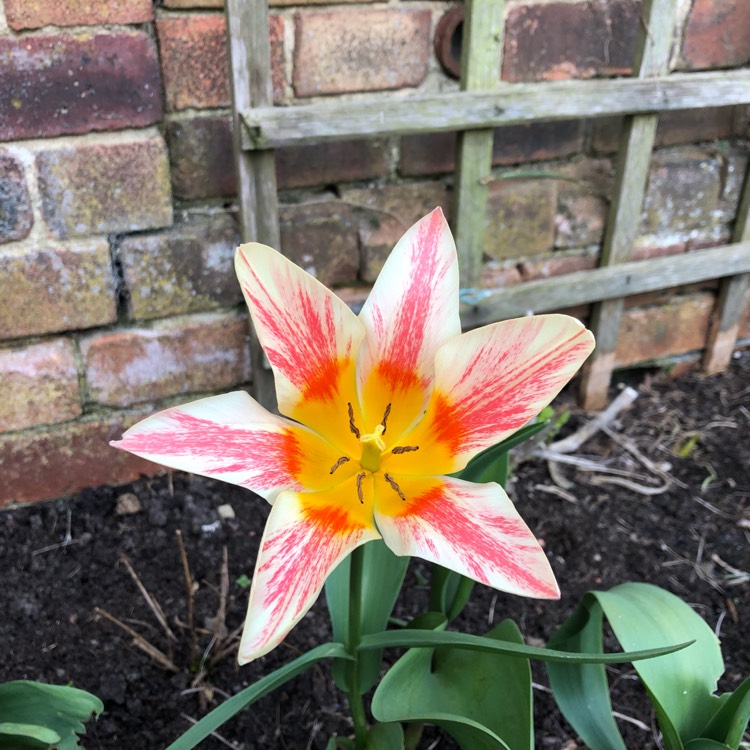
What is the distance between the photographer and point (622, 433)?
1.57 m

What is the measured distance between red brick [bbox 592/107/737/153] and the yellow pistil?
3.51ft

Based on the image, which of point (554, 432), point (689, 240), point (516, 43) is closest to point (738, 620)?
point (554, 432)

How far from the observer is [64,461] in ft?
4.13

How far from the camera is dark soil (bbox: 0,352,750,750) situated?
3.12ft

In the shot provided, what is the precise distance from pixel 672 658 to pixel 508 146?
94 cm

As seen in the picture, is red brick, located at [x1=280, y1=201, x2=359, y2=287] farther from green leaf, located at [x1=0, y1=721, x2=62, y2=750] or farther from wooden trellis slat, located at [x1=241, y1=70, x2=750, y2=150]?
green leaf, located at [x1=0, y1=721, x2=62, y2=750]

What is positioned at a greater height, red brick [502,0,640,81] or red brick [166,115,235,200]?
red brick [502,0,640,81]

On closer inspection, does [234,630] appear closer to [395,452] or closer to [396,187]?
[395,452]

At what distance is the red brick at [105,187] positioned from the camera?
3.56ft

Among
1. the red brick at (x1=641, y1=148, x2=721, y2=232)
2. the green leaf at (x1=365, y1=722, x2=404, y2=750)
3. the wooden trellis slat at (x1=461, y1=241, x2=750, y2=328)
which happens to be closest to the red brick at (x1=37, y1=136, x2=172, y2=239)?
the wooden trellis slat at (x1=461, y1=241, x2=750, y2=328)

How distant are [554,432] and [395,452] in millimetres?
952

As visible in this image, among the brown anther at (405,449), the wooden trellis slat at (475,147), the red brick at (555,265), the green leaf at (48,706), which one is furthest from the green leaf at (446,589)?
the red brick at (555,265)

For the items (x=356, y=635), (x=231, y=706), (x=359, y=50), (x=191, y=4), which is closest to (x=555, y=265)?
(x=359, y=50)

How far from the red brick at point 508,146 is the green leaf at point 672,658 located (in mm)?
825
